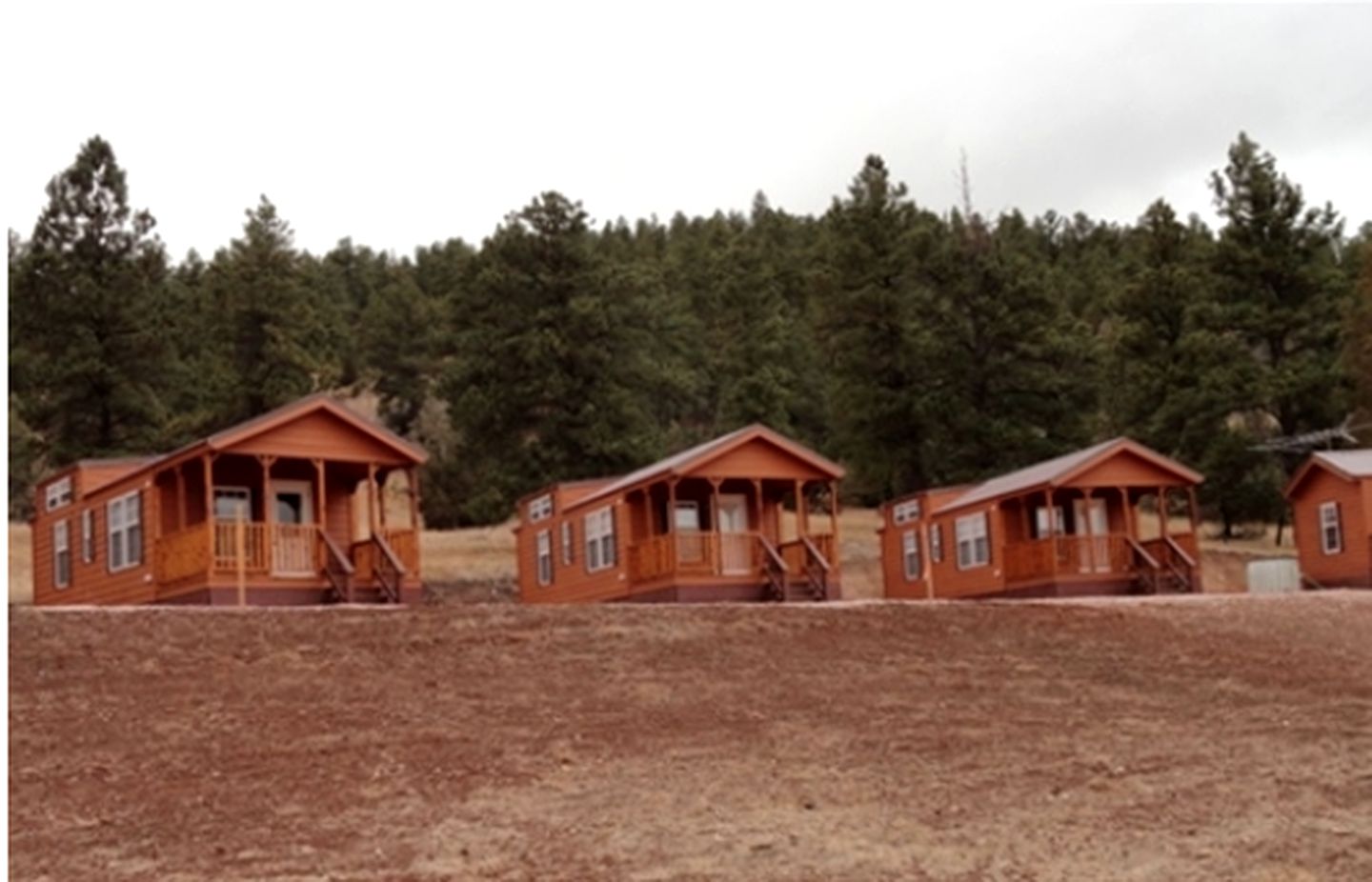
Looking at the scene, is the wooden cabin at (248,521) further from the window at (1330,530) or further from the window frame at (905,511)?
the window at (1330,530)

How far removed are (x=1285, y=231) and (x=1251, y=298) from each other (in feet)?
7.41

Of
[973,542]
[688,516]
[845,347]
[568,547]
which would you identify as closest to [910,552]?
[973,542]

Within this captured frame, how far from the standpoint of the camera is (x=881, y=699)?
18516 mm

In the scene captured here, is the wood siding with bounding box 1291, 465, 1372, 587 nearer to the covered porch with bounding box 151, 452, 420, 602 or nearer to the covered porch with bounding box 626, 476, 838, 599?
the covered porch with bounding box 626, 476, 838, 599

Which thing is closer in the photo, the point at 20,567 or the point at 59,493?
the point at 59,493

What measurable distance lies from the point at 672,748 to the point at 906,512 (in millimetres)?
26912

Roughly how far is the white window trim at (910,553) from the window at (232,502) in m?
17.7

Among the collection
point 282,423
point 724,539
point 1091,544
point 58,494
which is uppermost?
point 282,423

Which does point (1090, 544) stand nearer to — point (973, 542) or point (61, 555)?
point (973, 542)

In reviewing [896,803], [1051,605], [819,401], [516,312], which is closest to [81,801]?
[896,803]

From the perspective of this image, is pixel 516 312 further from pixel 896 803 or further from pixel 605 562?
pixel 896 803

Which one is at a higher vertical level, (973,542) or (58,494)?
(58,494)

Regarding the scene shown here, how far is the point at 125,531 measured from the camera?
2878cm

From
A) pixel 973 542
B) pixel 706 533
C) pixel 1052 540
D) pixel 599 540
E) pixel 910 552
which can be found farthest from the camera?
pixel 910 552
